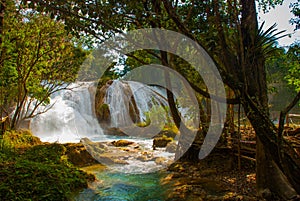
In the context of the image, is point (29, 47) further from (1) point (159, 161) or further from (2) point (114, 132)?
(2) point (114, 132)

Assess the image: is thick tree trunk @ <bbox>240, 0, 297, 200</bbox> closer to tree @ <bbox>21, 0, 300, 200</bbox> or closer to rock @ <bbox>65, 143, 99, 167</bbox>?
tree @ <bbox>21, 0, 300, 200</bbox>

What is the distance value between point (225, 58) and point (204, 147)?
387cm

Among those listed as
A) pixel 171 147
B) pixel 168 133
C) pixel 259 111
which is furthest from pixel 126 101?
pixel 259 111

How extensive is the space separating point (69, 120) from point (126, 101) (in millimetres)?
4090

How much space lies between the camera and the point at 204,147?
22.5ft

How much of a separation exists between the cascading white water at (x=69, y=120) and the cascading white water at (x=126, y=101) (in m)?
1.30

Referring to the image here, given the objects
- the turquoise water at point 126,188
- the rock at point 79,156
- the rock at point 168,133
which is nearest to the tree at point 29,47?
the rock at point 79,156

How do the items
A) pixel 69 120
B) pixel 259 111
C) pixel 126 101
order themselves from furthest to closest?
1. pixel 126 101
2. pixel 69 120
3. pixel 259 111

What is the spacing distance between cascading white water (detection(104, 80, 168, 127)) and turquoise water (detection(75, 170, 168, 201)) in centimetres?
1012

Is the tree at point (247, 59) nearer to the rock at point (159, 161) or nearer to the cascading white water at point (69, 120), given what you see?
the rock at point (159, 161)

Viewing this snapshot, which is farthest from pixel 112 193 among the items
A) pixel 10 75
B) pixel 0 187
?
pixel 10 75

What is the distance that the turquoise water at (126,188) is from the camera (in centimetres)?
468

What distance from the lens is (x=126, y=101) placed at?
17453mm

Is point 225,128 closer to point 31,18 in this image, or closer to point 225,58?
point 225,58
